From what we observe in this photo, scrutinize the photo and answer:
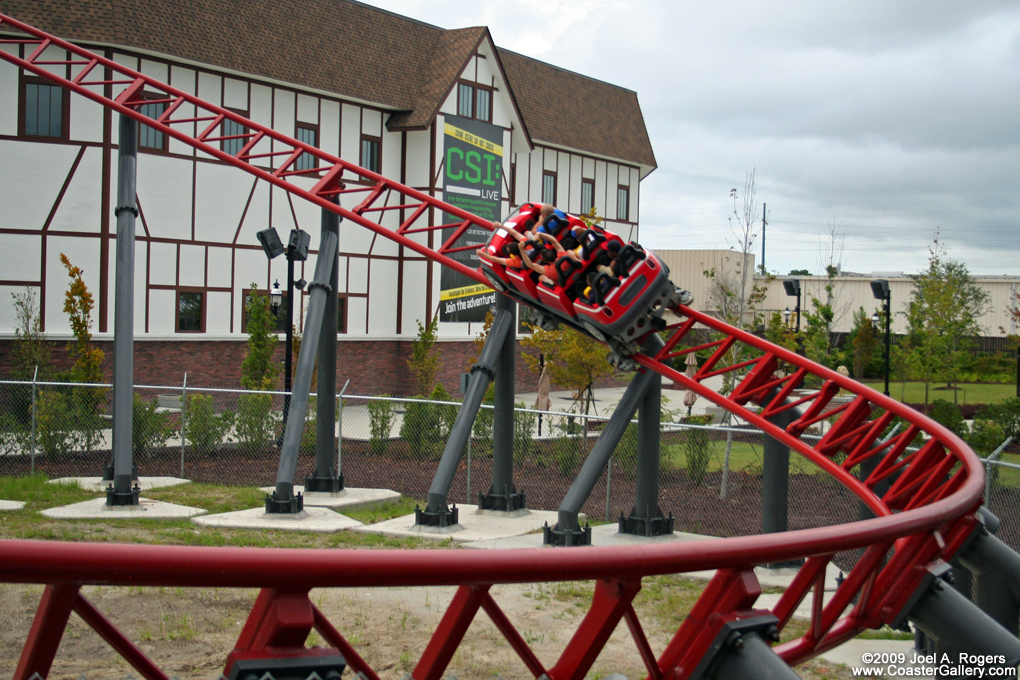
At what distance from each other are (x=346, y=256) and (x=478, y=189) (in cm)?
505

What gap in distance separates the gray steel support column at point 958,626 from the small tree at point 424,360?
22.9 m

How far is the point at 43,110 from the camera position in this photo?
20.7m

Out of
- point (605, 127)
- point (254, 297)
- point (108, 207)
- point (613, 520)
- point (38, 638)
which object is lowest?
point (613, 520)

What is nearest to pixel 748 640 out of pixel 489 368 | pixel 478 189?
pixel 489 368

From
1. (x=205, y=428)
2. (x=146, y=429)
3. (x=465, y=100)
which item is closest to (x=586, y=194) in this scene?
(x=465, y=100)

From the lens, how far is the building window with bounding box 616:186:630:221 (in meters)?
34.7

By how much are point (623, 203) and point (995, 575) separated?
31.7 m

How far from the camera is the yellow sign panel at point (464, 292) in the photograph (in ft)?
91.7

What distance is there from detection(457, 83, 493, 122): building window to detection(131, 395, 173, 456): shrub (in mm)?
15098

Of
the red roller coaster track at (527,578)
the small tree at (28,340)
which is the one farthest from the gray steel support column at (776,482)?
the small tree at (28,340)

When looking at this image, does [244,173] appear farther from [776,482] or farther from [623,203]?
[776,482]

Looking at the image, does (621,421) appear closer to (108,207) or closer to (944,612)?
(944,612)

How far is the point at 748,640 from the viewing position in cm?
269

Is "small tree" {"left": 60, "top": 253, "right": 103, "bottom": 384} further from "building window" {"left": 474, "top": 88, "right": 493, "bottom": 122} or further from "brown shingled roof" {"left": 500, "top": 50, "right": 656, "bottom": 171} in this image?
"brown shingled roof" {"left": 500, "top": 50, "right": 656, "bottom": 171}
